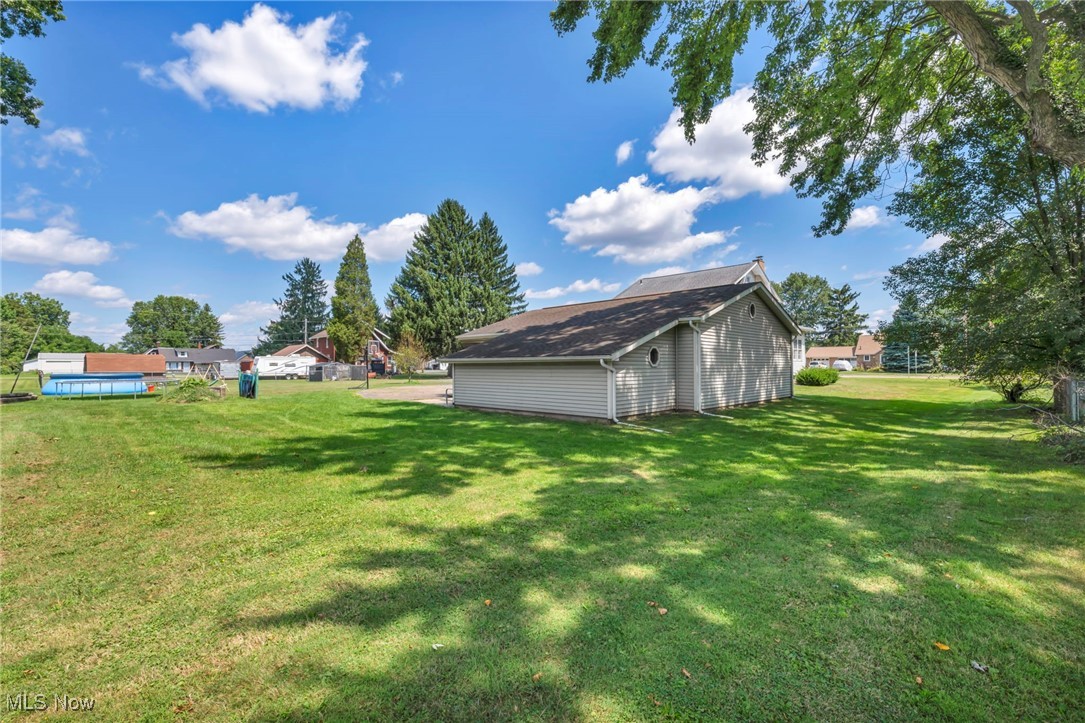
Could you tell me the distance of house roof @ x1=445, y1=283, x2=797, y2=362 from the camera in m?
12.9

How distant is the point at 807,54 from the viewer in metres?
9.98

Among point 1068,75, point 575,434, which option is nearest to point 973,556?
point 575,434

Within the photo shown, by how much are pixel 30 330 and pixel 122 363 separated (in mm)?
38853

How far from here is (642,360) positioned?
13.1 metres

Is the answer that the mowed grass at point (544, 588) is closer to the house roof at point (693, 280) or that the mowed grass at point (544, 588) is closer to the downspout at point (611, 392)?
the downspout at point (611, 392)

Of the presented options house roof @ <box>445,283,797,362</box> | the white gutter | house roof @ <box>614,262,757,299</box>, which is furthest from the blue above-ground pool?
house roof @ <box>614,262,757,299</box>

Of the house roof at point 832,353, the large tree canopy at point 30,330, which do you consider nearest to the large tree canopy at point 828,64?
the house roof at point 832,353

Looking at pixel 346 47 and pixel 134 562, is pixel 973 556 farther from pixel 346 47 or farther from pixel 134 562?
pixel 346 47

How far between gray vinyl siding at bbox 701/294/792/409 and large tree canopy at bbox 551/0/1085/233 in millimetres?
5095

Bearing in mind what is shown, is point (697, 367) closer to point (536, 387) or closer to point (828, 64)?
point (536, 387)

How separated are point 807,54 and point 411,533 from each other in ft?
42.8

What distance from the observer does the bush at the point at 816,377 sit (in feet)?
87.1

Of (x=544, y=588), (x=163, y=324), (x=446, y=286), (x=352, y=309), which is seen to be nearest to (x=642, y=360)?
(x=544, y=588)

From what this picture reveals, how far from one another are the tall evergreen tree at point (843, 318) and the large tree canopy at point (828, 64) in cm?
6952
